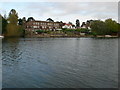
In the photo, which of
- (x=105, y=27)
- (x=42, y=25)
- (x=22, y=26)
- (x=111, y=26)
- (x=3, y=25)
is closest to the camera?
(x=3, y=25)

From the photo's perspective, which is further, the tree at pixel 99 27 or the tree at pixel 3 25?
the tree at pixel 99 27

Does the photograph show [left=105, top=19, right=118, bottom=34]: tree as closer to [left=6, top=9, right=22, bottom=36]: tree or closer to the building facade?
the building facade

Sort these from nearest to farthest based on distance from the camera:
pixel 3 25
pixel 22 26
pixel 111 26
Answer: pixel 3 25 → pixel 22 26 → pixel 111 26

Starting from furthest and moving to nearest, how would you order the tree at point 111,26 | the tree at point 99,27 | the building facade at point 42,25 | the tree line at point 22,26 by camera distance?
the building facade at point 42,25 < the tree at point 111,26 < the tree at point 99,27 < the tree line at point 22,26

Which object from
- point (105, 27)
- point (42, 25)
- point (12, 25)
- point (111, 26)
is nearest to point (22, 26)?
point (12, 25)

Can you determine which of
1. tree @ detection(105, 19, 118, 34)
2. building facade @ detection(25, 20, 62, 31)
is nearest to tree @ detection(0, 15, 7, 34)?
building facade @ detection(25, 20, 62, 31)

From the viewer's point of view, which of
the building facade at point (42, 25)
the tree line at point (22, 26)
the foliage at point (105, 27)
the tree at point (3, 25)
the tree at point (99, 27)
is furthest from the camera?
the building facade at point (42, 25)

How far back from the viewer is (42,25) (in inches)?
6526

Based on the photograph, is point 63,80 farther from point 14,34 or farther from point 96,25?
point 96,25

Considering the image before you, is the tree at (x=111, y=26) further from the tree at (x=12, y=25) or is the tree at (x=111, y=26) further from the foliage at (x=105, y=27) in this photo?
the tree at (x=12, y=25)

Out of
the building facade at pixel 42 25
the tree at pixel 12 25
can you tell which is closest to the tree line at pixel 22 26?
the tree at pixel 12 25

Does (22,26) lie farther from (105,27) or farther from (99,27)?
(105,27)

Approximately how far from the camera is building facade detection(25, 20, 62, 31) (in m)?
157

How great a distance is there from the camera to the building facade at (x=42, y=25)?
15712 centimetres
